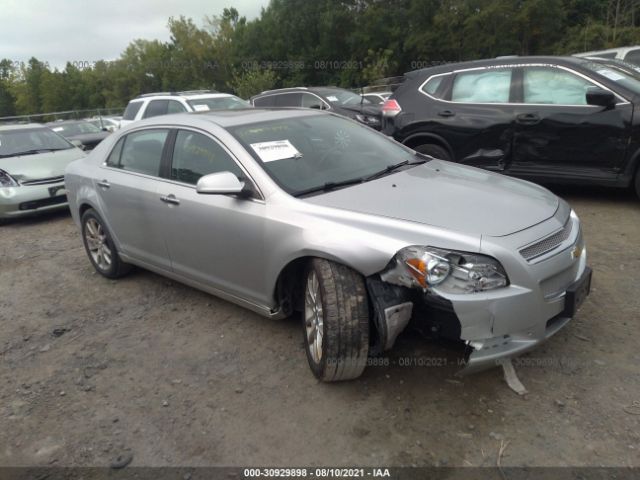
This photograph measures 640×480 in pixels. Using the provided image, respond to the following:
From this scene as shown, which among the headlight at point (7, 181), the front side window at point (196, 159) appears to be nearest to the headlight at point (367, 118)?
the headlight at point (7, 181)

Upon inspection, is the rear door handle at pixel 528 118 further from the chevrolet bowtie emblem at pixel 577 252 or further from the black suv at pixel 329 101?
the black suv at pixel 329 101

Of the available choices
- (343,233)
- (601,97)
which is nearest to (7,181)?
(343,233)

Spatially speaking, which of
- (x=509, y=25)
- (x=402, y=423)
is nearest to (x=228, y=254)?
(x=402, y=423)

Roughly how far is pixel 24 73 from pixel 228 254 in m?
→ 76.3

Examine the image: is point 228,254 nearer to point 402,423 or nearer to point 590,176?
point 402,423

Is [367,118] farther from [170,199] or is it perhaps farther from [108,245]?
[170,199]

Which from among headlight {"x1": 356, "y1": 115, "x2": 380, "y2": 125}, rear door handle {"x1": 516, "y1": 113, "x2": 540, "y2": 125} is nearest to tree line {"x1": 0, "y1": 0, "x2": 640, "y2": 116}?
headlight {"x1": 356, "y1": 115, "x2": 380, "y2": 125}

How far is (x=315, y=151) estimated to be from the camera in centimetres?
367

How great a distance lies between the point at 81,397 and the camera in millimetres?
3193

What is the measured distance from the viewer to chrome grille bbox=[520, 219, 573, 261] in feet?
8.68

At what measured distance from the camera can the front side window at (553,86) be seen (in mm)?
5527

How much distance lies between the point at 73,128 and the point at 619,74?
14.1 metres

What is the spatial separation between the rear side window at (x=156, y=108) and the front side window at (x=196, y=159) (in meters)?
7.10

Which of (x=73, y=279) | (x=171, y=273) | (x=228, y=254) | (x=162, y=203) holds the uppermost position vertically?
(x=162, y=203)
